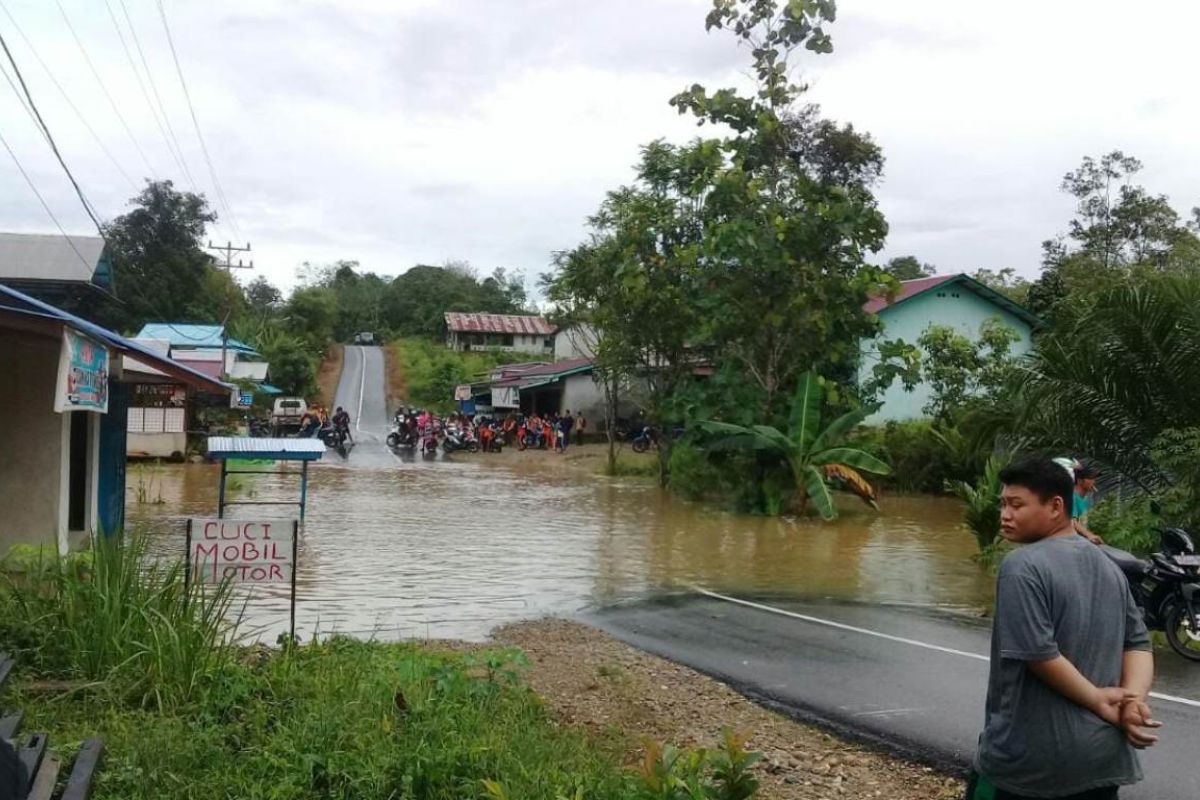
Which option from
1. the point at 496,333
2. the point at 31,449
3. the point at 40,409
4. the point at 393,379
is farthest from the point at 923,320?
the point at 496,333

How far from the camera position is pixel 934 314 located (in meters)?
35.1

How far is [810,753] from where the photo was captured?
6.36 m

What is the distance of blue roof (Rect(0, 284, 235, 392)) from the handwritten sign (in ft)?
10.3

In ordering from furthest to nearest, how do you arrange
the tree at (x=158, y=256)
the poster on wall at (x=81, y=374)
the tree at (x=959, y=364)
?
1. the tree at (x=158, y=256)
2. the tree at (x=959, y=364)
3. the poster on wall at (x=81, y=374)

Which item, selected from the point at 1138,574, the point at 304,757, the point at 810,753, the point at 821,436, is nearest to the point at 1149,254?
the point at 821,436

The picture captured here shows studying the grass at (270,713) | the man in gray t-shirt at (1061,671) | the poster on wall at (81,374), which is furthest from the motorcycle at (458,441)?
the man in gray t-shirt at (1061,671)

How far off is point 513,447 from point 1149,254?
2465 centimetres

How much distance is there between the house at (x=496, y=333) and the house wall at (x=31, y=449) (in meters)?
68.3

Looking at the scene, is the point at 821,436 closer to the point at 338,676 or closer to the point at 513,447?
the point at 338,676

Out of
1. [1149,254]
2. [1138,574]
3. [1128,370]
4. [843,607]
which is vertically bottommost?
[843,607]

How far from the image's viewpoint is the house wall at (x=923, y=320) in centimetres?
3456

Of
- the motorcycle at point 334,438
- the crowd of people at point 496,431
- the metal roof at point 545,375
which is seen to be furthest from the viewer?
the metal roof at point 545,375

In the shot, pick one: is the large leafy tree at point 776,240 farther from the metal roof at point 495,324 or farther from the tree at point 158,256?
the metal roof at point 495,324

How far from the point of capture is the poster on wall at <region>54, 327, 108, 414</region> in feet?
30.3
